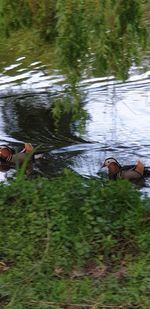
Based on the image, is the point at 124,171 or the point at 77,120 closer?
the point at 77,120

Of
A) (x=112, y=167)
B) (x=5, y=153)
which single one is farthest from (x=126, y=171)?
(x=5, y=153)

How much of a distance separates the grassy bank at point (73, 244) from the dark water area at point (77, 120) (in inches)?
105

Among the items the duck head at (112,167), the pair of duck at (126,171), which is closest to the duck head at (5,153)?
the pair of duck at (126,171)

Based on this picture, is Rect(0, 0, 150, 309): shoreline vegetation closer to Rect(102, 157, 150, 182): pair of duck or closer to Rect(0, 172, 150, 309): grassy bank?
Rect(0, 172, 150, 309): grassy bank

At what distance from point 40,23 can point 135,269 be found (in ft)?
8.84

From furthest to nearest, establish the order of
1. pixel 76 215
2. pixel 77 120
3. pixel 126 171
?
pixel 126 171 → pixel 77 120 → pixel 76 215

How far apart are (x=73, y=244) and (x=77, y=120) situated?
3.10 meters

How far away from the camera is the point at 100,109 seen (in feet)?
39.1

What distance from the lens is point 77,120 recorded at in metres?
8.81

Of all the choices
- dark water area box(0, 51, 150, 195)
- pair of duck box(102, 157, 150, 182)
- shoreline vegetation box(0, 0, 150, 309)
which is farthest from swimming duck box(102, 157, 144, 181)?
shoreline vegetation box(0, 0, 150, 309)

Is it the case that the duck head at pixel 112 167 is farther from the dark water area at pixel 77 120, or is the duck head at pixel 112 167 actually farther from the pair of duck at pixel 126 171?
the dark water area at pixel 77 120

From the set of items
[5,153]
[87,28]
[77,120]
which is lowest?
[87,28]

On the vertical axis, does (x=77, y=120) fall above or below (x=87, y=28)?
above

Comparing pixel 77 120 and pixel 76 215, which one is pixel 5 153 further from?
pixel 76 215
